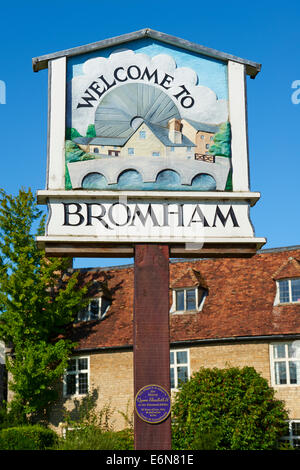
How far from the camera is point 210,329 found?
2697 cm

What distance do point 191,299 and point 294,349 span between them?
5.23 meters

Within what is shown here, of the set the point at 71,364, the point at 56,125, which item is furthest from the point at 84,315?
the point at 56,125

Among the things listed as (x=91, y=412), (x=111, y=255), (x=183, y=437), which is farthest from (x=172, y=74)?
(x=91, y=412)

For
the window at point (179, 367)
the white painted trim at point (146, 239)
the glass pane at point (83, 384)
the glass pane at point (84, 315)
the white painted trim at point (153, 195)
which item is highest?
the white painted trim at point (153, 195)

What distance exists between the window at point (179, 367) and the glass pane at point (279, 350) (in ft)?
12.0

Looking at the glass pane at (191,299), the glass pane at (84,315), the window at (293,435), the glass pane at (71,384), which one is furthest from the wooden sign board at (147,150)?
the glass pane at (84,315)

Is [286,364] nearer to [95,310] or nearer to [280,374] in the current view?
[280,374]

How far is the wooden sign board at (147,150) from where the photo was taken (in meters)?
12.6

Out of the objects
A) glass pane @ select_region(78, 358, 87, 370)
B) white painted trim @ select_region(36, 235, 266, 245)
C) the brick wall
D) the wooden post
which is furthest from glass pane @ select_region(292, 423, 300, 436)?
the wooden post

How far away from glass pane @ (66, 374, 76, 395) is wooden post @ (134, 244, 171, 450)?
17801 millimetres

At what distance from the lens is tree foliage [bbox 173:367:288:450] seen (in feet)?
74.0

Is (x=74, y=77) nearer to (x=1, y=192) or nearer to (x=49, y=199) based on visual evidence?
(x=49, y=199)

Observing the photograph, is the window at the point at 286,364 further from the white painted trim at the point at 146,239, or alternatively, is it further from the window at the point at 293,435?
the white painted trim at the point at 146,239

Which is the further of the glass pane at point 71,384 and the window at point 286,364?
the glass pane at point 71,384
